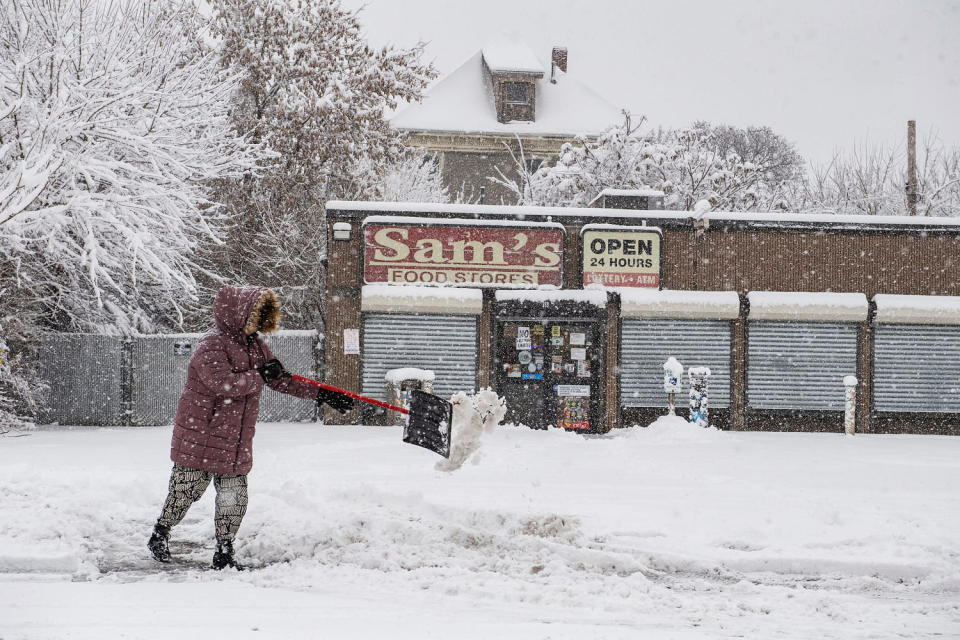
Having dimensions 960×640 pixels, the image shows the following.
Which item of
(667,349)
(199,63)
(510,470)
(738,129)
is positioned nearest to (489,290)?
(667,349)

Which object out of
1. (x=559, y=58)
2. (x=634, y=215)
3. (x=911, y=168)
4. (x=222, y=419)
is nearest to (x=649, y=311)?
(x=634, y=215)

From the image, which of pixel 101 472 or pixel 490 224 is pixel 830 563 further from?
pixel 490 224

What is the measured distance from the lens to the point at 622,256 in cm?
1519

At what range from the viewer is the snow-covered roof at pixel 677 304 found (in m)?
15.0

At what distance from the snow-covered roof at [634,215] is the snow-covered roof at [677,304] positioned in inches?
53.1

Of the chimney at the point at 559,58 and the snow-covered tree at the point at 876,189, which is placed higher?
the chimney at the point at 559,58

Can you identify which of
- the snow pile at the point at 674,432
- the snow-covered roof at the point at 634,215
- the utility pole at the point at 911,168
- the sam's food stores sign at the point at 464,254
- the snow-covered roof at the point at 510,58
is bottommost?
the snow pile at the point at 674,432

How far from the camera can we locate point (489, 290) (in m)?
15.2

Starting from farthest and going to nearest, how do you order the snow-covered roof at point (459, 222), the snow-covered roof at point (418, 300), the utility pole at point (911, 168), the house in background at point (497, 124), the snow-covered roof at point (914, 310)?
the house in background at point (497, 124) < the utility pole at point (911, 168) < the snow-covered roof at point (914, 310) < the snow-covered roof at point (459, 222) < the snow-covered roof at point (418, 300)

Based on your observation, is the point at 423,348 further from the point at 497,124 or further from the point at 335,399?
the point at 497,124

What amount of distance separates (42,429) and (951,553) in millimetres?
14174

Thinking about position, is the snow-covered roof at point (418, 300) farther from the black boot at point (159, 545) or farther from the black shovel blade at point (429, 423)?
the black boot at point (159, 545)

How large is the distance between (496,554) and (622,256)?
33.3ft

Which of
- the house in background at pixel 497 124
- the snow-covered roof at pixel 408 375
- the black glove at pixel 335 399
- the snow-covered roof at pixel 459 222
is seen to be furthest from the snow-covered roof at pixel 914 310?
the house in background at pixel 497 124
